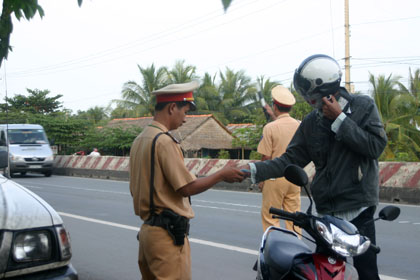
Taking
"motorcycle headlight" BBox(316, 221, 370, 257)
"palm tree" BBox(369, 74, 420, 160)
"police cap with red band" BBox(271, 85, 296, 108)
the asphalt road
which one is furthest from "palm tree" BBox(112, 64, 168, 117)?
"motorcycle headlight" BBox(316, 221, 370, 257)

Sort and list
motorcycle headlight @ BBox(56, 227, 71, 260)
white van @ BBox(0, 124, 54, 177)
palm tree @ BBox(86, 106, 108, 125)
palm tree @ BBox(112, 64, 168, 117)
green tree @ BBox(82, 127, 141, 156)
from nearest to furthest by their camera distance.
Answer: motorcycle headlight @ BBox(56, 227, 71, 260), white van @ BBox(0, 124, 54, 177), green tree @ BBox(82, 127, 141, 156), palm tree @ BBox(112, 64, 168, 117), palm tree @ BBox(86, 106, 108, 125)

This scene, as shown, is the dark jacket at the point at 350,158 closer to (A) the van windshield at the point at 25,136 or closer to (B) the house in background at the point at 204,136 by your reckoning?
(A) the van windshield at the point at 25,136

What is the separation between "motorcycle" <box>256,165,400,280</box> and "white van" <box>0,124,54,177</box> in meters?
20.4

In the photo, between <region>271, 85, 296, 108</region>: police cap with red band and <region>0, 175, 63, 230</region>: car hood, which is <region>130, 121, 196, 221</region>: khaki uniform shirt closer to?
<region>0, 175, 63, 230</region>: car hood

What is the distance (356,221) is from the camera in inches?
127

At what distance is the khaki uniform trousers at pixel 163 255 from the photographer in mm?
3402

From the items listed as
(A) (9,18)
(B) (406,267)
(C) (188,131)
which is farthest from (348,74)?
(A) (9,18)

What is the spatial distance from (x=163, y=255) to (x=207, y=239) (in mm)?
4667

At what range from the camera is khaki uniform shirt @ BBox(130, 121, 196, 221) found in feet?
11.2

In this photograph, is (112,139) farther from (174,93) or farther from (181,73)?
(174,93)

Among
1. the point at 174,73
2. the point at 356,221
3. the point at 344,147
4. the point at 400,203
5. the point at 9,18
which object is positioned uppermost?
the point at 174,73

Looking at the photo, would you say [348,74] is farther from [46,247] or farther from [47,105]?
[47,105]

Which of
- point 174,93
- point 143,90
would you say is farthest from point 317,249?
point 143,90

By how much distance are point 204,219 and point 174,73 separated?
3319 centimetres
